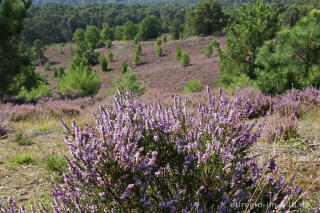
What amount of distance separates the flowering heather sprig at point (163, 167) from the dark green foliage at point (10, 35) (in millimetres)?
11607

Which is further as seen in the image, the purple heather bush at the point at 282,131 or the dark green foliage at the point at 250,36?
the dark green foliage at the point at 250,36

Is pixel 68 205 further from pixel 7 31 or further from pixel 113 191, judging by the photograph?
pixel 7 31

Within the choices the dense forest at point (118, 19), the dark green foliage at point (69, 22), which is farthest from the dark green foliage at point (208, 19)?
the dark green foliage at point (69, 22)

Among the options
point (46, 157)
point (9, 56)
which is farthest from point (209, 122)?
point (9, 56)

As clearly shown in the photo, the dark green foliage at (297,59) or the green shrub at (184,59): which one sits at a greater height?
the dark green foliage at (297,59)

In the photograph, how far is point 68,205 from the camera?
1.45m

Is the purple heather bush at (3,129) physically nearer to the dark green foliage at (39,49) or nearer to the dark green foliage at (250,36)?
the dark green foliage at (250,36)

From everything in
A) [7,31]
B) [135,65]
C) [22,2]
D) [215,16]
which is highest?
[215,16]

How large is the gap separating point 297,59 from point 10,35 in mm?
12327

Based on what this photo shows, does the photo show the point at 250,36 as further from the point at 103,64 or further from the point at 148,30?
the point at 148,30

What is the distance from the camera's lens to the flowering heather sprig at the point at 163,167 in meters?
1.36

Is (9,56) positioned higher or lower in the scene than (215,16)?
lower

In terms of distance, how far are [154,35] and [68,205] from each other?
271ft

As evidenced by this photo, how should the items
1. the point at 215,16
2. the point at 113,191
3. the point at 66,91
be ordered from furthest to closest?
the point at 215,16 → the point at 66,91 → the point at 113,191
